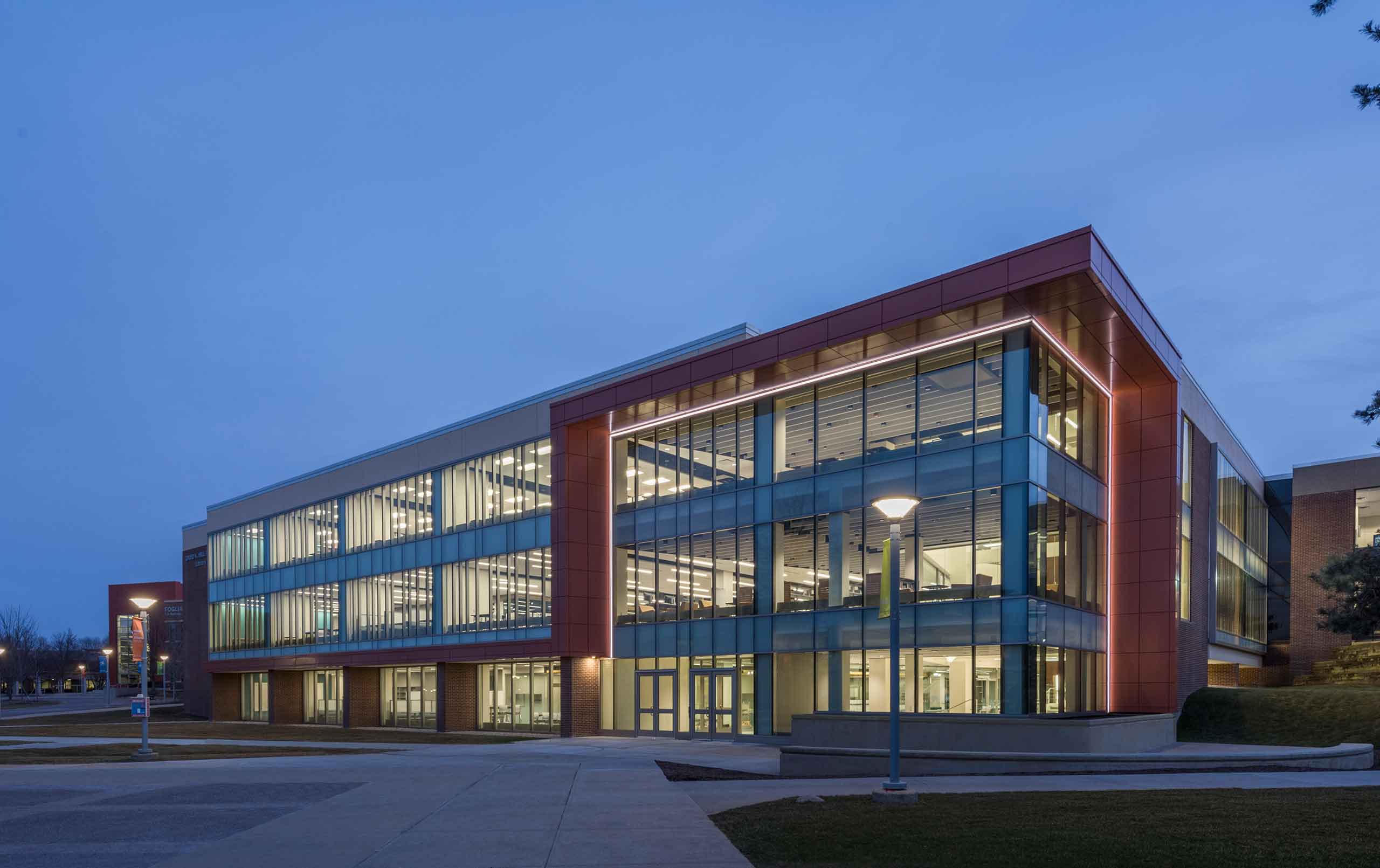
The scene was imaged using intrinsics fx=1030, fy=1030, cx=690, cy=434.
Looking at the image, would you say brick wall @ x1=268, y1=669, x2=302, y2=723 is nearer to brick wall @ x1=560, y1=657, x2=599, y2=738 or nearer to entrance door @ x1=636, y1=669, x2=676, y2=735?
brick wall @ x1=560, y1=657, x2=599, y2=738

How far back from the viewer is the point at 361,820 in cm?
1396

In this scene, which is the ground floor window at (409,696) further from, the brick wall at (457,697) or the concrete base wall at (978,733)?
the concrete base wall at (978,733)

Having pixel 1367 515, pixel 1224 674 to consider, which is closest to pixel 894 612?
pixel 1224 674

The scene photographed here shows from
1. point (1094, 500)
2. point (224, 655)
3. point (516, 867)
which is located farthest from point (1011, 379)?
point (224, 655)

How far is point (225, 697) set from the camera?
6291 centimetres

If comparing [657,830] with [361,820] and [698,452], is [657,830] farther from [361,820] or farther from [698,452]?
[698,452]

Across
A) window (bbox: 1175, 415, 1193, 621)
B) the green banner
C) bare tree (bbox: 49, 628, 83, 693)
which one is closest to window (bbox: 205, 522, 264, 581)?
window (bbox: 1175, 415, 1193, 621)

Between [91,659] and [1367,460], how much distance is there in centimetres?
17302

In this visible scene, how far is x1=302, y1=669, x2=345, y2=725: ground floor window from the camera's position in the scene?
53906 millimetres

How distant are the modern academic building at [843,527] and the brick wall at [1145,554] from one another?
0.07 meters

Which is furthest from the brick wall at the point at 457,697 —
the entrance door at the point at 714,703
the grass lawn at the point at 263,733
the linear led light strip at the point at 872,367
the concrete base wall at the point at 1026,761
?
the concrete base wall at the point at 1026,761

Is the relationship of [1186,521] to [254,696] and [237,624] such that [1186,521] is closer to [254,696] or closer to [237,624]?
[237,624]

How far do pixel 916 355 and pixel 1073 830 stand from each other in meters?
18.1

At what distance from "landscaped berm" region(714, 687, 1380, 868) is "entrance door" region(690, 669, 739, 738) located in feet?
56.9
